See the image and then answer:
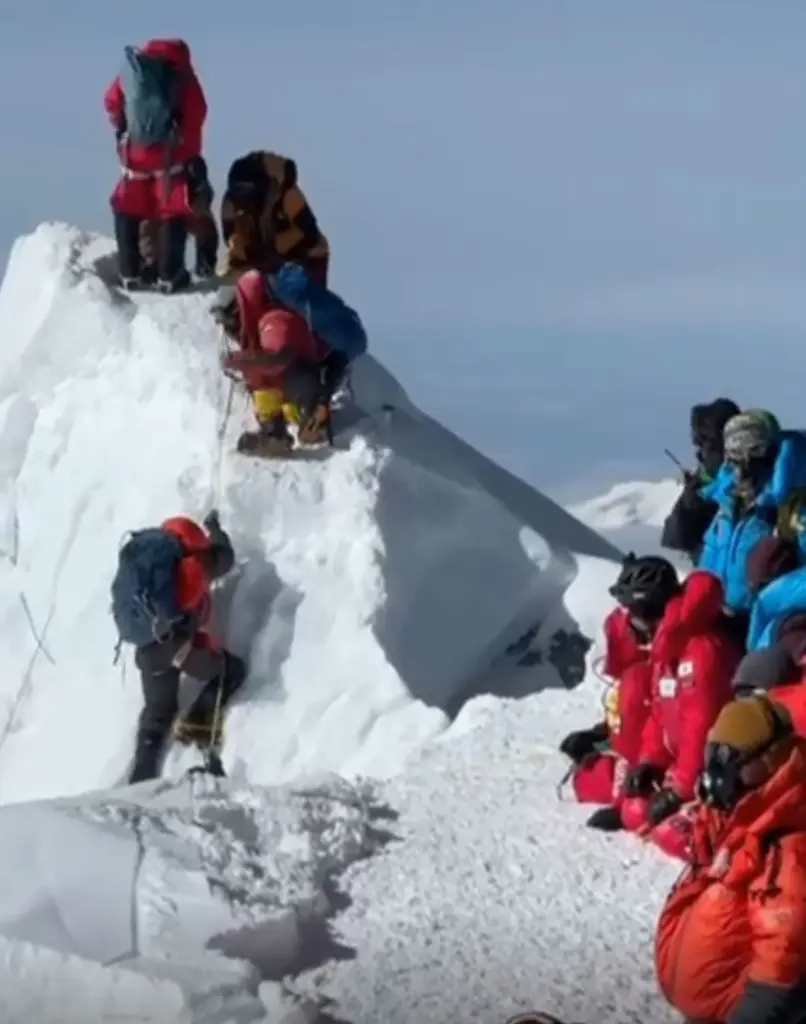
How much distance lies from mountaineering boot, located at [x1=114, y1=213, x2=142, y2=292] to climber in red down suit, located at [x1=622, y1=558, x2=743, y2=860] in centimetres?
525

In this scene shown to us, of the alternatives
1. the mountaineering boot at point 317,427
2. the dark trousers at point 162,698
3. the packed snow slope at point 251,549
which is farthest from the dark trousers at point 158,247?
the dark trousers at point 162,698

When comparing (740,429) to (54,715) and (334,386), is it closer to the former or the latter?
(334,386)

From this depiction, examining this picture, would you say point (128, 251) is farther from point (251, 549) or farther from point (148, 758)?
point (148, 758)

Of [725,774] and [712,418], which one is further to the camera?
[712,418]

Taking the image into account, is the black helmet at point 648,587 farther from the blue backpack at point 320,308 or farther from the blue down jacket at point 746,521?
the blue backpack at point 320,308

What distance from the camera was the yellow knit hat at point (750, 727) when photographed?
5.58 m

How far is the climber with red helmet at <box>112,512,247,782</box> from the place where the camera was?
33.3 ft

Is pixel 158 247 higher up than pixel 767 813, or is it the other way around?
pixel 158 247

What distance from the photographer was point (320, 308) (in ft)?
36.4

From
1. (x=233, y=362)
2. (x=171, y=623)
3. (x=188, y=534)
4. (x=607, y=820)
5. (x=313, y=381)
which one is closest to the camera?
(x=607, y=820)

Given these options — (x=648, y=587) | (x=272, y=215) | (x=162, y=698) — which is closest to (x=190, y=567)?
(x=162, y=698)

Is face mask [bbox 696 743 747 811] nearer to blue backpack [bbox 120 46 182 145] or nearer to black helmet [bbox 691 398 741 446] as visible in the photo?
black helmet [bbox 691 398 741 446]

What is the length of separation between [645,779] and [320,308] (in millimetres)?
4302

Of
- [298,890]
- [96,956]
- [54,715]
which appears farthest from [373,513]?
[96,956]
